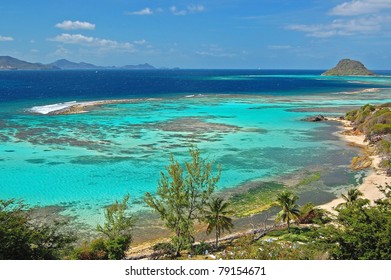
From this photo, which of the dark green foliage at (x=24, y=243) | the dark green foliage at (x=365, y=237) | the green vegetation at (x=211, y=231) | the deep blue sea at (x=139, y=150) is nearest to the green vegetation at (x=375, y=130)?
the deep blue sea at (x=139, y=150)

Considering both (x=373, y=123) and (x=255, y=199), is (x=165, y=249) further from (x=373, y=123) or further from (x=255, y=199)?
(x=373, y=123)

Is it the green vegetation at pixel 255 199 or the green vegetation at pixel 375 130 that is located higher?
the green vegetation at pixel 375 130

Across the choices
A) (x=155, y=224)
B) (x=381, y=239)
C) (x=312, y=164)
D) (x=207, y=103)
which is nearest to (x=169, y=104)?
(x=207, y=103)

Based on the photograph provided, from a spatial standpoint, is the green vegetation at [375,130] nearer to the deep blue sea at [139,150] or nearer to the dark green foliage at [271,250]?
the deep blue sea at [139,150]

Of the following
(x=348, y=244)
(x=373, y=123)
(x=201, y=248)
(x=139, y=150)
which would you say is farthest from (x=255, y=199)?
(x=373, y=123)

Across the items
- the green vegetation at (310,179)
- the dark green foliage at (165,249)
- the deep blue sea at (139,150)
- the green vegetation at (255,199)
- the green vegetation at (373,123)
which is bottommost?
the dark green foliage at (165,249)

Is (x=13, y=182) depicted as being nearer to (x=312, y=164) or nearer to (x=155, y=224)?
(x=155, y=224)

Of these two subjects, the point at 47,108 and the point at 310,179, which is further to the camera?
the point at 47,108

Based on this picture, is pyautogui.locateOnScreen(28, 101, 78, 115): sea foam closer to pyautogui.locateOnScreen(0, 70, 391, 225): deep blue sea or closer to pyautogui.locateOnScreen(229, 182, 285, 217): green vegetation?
pyautogui.locateOnScreen(0, 70, 391, 225): deep blue sea

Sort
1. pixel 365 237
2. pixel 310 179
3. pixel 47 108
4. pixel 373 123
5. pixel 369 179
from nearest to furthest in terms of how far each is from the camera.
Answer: pixel 365 237
pixel 369 179
pixel 310 179
pixel 373 123
pixel 47 108

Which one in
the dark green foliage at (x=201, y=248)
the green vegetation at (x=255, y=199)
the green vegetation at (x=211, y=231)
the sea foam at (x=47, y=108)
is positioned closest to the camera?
the green vegetation at (x=211, y=231)

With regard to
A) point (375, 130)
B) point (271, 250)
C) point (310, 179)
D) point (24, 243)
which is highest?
point (375, 130)

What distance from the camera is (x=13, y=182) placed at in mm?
40719

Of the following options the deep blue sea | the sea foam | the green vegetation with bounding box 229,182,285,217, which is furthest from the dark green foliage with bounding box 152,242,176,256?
the sea foam
